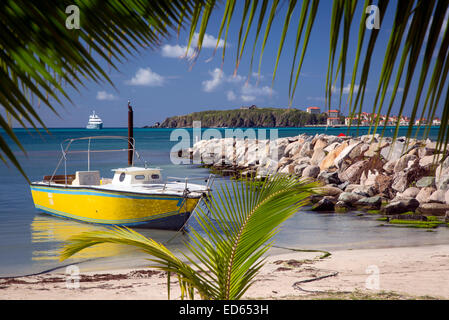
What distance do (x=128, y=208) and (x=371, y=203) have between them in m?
8.88

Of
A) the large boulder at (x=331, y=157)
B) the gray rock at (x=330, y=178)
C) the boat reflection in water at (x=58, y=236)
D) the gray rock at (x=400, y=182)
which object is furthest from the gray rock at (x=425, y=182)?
the boat reflection in water at (x=58, y=236)

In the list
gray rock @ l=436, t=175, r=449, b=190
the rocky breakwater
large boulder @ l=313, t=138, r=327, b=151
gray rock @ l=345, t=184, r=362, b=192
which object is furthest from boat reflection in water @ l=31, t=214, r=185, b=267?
large boulder @ l=313, t=138, r=327, b=151

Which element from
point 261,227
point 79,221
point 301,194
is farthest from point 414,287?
point 79,221

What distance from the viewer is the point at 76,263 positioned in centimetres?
1116

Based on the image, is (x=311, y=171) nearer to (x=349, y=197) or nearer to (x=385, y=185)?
(x=385, y=185)

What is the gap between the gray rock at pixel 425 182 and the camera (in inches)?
634

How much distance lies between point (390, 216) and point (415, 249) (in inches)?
170

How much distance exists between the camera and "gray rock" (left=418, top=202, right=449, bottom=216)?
49.1 feet

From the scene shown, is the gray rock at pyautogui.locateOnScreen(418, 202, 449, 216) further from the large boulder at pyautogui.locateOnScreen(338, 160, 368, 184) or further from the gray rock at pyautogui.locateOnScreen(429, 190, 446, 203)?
the large boulder at pyautogui.locateOnScreen(338, 160, 368, 184)

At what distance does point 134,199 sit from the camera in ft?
46.5

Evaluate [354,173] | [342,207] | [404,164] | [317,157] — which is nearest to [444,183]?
[404,164]

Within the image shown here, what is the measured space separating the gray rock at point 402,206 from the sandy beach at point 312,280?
4445 millimetres

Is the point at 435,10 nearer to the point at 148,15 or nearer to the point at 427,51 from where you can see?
the point at 427,51

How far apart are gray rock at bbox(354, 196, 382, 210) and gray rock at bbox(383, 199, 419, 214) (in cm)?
131
